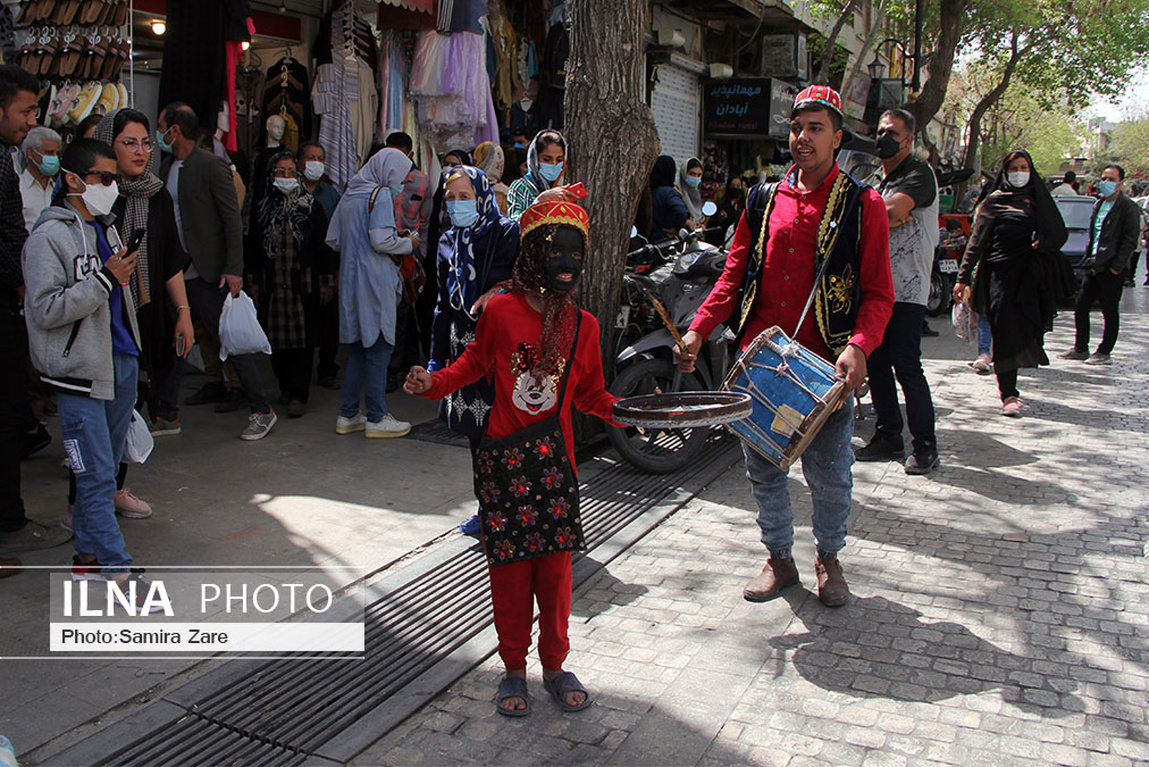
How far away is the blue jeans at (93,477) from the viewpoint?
13.0 feet

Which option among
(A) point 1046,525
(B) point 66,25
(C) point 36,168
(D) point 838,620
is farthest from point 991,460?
(B) point 66,25

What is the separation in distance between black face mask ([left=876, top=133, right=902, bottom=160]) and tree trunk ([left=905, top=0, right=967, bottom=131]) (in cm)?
940

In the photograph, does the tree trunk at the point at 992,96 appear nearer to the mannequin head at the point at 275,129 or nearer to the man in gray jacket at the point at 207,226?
the mannequin head at the point at 275,129

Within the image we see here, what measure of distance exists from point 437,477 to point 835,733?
334 cm

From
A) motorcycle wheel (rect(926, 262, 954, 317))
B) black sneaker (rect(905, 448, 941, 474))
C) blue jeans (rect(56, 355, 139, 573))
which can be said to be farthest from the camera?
motorcycle wheel (rect(926, 262, 954, 317))

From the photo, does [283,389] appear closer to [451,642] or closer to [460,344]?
[460,344]

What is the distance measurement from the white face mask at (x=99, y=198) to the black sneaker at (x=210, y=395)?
141 inches

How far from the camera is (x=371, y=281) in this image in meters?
6.65

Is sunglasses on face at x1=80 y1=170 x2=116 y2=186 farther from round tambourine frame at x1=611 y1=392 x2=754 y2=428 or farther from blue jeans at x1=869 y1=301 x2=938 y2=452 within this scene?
blue jeans at x1=869 y1=301 x2=938 y2=452

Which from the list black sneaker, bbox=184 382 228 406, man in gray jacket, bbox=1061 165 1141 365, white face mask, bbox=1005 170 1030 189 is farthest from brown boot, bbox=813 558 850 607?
man in gray jacket, bbox=1061 165 1141 365

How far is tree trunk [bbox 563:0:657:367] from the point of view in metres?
6.20

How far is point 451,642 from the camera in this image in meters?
3.90

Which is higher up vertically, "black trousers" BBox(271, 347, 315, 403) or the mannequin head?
the mannequin head

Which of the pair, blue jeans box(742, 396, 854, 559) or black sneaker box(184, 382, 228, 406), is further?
black sneaker box(184, 382, 228, 406)
